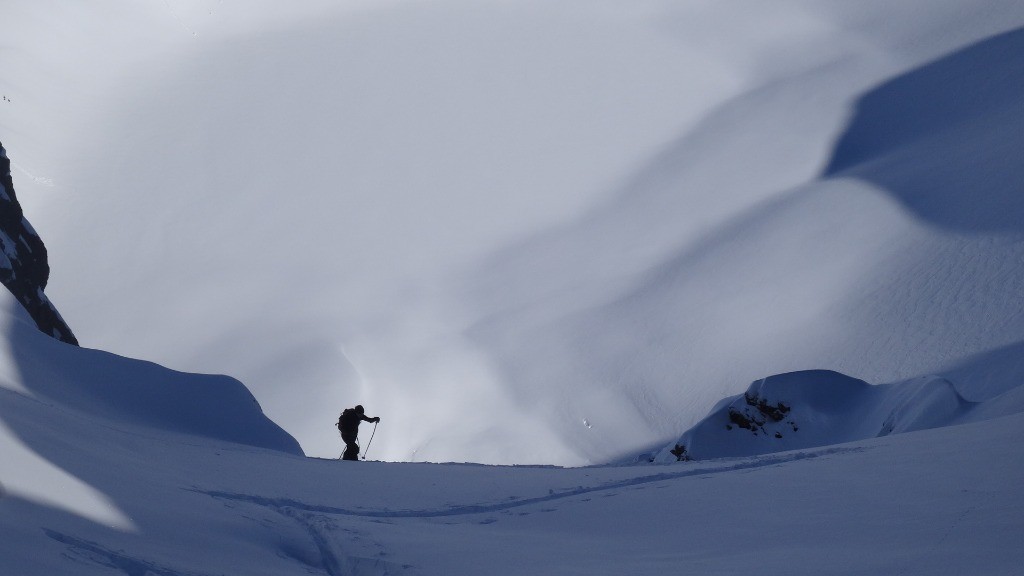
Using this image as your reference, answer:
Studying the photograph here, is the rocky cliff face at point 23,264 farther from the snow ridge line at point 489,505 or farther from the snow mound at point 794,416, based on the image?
the snow ridge line at point 489,505

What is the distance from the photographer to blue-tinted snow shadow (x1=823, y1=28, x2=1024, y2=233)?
16.2 metres

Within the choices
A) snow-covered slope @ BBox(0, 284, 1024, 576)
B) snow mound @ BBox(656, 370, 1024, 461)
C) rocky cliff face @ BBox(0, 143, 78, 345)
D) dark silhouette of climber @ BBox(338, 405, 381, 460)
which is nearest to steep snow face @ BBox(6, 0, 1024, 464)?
snow mound @ BBox(656, 370, 1024, 461)

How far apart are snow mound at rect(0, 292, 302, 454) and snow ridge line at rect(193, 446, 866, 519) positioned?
265cm

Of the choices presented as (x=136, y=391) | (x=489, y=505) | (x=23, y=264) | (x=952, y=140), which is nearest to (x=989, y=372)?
(x=952, y=140)

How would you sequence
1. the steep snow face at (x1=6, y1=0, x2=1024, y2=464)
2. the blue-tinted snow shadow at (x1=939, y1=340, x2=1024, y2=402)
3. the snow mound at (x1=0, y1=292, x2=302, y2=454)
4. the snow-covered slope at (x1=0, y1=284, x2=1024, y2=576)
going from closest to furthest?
1. the snow-covered slope at (x1=0, y1=284, x2=1024, y2=576)
2. the snow mound at (x1=0, y1=292, x2=302, y2=454)
3. the blue-tinted snow shadow at (x1=939, y1=340, x2=1024, y2=402)
4. the steep snow face at (x1=6, y1=0, x2=1024, y2=464)

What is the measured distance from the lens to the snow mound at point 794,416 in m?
10.9

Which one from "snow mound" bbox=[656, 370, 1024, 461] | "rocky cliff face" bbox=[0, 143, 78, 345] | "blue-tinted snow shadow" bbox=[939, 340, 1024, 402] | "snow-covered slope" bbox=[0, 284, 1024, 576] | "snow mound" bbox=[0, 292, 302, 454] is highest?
"rocky cliff face" bbox=[0, 143, 78, 345]

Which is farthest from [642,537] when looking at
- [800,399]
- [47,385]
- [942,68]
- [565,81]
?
[565,81]

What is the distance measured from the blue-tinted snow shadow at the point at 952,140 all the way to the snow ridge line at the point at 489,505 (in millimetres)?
10307

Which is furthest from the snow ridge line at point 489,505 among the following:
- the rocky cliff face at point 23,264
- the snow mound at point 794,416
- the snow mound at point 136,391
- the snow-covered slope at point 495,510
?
the rocky cliff face at point 23,264

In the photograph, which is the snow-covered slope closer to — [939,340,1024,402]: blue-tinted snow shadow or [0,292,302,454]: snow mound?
[0,292,302,454]: snow mound

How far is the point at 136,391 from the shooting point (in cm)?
900

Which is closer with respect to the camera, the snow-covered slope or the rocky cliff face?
the snow-covered slope

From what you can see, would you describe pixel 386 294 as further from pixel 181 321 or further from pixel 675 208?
pixel 675 208
